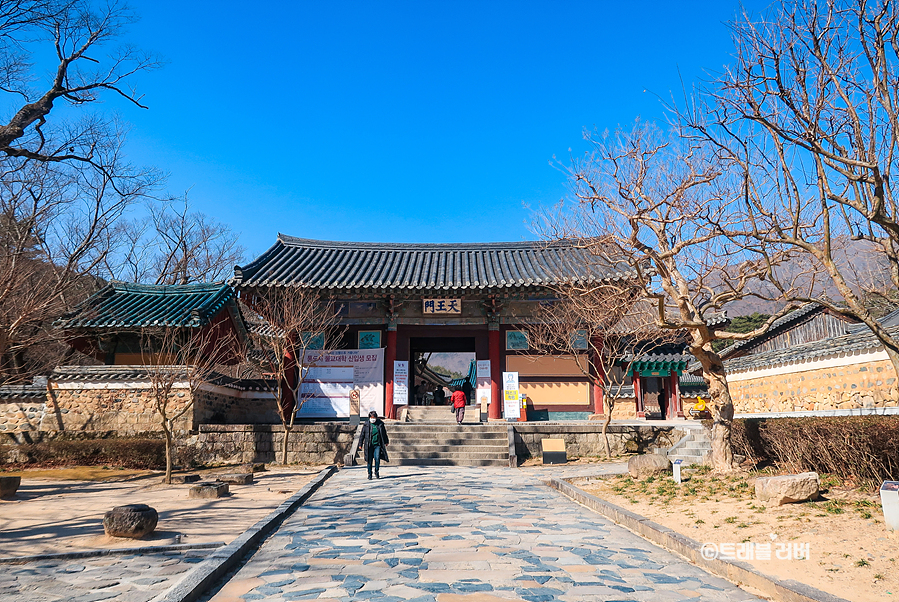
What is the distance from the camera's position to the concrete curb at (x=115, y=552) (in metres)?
5.88

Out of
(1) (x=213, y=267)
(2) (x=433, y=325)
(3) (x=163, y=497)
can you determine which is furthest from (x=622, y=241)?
(1) (x=213, y=267)

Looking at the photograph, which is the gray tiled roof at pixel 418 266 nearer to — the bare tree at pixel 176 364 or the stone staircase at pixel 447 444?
the bare tree at pixel 176 364

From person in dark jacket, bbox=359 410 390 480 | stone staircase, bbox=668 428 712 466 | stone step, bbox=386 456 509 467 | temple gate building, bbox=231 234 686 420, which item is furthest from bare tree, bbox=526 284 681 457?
person in dark jacket, bbox=359 410 390 480

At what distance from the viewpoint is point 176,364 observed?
15.9m

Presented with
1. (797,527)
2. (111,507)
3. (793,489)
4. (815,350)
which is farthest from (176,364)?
(815,350)

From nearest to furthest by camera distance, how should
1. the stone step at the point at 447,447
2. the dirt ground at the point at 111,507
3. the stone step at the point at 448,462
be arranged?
the dirt ground at the point at 111,507 < the stone step at the point at 448,462 < the stone step at the point at 447,447

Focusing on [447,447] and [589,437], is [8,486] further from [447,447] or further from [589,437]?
[589,437]

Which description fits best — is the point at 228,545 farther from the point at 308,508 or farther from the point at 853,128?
the point at 853,128

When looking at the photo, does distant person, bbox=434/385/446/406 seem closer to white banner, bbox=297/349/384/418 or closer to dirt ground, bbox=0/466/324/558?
white banner, bbox=297/349/384/418

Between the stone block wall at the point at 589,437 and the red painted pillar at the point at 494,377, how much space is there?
2.63 m

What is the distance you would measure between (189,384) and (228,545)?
9.52 meters

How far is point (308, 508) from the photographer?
363 inches

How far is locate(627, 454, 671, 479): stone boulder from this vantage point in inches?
448

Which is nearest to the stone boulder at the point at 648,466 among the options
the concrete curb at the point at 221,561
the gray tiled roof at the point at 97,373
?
the concrete curb at the point at 221,561
